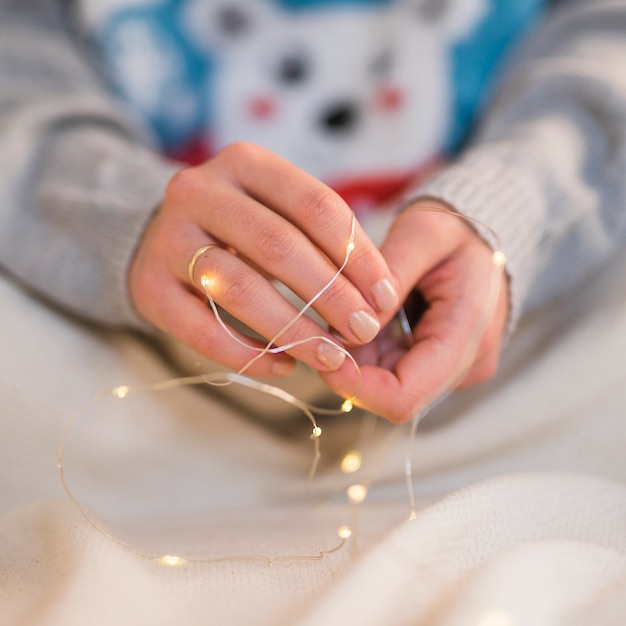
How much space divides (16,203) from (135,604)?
53 centimetres

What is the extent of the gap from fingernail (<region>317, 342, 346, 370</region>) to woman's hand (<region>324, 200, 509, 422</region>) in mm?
22

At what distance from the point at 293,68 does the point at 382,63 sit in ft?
0.45

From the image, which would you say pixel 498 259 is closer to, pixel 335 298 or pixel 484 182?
pixel 484 182

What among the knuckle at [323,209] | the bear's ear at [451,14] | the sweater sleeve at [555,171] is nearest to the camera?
the knuckle at [323,209]

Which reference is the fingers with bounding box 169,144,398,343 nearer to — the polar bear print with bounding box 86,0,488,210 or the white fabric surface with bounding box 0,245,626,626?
the white fabric surface with bounding box 0,245,626,626

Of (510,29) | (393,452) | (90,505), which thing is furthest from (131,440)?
(510,29)

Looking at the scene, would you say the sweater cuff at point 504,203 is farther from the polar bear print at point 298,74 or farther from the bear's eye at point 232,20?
the bear's eye at point 232,20

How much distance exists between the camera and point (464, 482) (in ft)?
2.14

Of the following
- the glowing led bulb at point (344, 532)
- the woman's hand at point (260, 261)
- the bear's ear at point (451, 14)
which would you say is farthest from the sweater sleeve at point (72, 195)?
the bear's ear at point (451, 14)

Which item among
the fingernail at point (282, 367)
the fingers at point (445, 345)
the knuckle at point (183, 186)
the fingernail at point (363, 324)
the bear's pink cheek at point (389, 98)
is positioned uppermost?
the bear's pink cheek at point (389, 98)

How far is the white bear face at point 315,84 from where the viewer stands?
949 mm

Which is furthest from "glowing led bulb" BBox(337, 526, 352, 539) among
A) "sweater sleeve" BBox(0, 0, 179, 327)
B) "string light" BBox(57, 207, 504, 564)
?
"sweater sleeve" BBox(0, 0, 179, 327)

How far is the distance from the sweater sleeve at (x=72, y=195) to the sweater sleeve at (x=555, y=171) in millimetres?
346

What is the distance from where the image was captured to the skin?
1.84 ft
